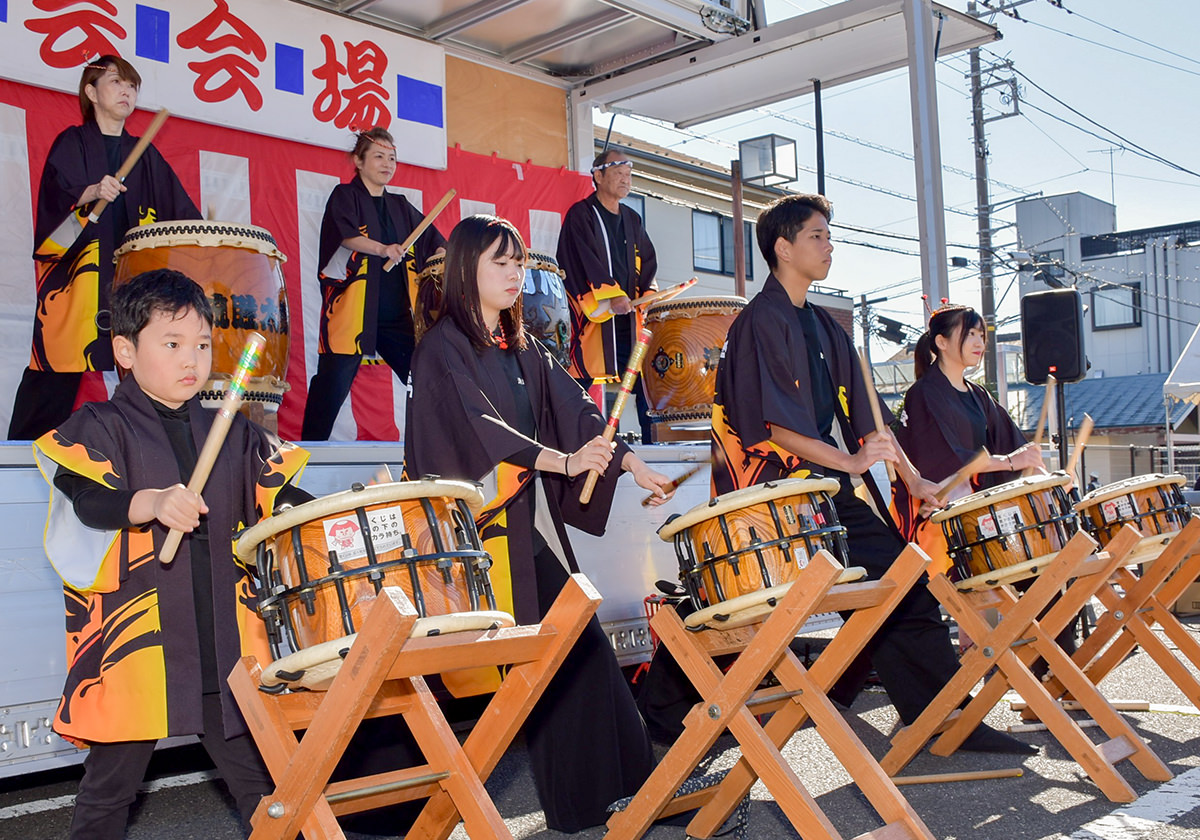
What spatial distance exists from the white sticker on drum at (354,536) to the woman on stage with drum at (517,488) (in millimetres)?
744

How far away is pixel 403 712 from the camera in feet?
7.47

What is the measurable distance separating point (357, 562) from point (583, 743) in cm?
111

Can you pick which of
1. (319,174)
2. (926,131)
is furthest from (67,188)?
(926,131)

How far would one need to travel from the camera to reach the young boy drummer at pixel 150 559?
86.9 inches

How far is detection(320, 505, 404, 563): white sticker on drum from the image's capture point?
2008mm

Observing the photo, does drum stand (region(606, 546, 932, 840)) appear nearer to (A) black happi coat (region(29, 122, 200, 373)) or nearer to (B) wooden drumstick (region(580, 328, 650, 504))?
(B) wooden drumstick (region(580, 328, 650, 504))

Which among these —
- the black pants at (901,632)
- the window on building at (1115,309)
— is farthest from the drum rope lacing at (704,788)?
the window on building at (1115,309)

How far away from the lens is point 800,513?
270 cm

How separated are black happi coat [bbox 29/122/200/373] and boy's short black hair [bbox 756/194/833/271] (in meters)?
2.55

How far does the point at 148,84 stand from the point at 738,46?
9.72 ft

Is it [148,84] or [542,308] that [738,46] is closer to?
[542,308]

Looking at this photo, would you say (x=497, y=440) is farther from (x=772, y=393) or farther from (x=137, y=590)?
(x=772, y=393)

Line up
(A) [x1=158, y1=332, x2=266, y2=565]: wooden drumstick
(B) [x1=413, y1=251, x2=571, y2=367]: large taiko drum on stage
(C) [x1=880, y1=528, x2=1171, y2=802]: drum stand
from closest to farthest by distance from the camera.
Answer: (A) [x1=158, y1=332, x2=266, y2=565]: wooden drumstick < (C) [x1=880, y1=528, x2=1171, y2=802]: drum stand < (B) [x1=413, y1=251, x2=571, y2=367]: large taiko drum on stage

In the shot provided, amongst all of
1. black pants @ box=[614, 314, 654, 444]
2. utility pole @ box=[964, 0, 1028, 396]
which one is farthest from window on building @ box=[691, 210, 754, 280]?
black pants @ box=[614, 314, 654, 444]
